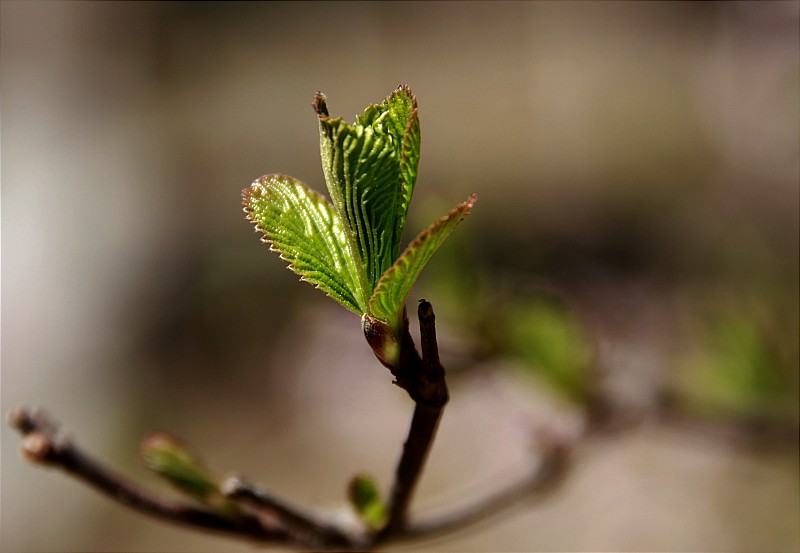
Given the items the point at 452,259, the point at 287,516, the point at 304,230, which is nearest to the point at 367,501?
the point at 287,516

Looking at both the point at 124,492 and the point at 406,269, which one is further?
the point at 124,492

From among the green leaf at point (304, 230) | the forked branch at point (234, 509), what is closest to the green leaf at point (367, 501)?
the forked branch at point (234, 509)

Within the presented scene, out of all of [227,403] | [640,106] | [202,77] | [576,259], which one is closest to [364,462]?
[227,403]

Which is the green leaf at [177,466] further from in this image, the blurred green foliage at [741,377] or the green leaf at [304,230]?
the blurred green foliage at [741,377]

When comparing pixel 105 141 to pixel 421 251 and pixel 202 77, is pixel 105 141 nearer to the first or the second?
pixel 202 77

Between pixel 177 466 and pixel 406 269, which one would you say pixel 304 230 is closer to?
pixel 406 269

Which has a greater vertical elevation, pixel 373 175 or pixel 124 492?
pixel 373 175
